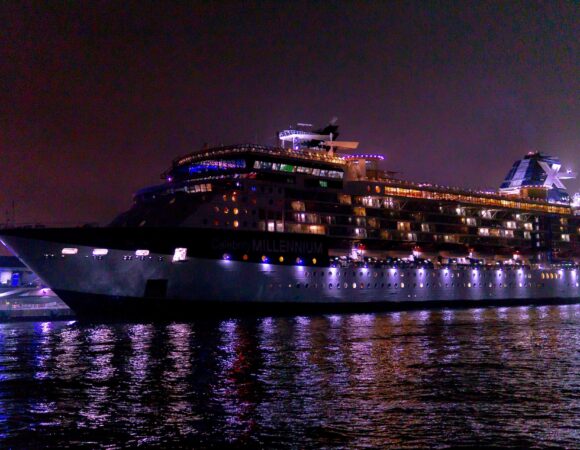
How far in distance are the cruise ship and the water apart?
323 inches

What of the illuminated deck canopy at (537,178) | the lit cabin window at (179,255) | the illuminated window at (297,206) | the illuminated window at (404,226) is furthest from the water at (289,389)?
the illuminated deck canopy at (537,178)

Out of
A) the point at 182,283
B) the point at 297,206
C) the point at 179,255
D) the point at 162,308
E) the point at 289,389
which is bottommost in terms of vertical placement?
the point at 289,389

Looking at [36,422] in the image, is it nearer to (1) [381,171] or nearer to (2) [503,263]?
(1) [381,171]

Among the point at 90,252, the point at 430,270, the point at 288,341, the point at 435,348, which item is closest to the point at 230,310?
the point at 90,252

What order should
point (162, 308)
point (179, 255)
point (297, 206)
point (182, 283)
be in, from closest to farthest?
1. point (179, 255)
2. point (162, 308)
3. point (182, 283)
4. point (297, 206)

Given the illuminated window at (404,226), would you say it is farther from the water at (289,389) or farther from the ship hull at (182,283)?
the water at (289,389)

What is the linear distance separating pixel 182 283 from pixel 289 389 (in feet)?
94.2

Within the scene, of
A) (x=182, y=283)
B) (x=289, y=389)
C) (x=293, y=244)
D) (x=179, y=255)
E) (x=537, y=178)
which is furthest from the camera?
(x=537, y=178)

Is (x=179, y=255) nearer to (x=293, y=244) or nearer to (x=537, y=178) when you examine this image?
(x=293, y=244)

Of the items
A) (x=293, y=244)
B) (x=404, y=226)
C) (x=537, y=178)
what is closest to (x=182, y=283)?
(x=293, y=244)

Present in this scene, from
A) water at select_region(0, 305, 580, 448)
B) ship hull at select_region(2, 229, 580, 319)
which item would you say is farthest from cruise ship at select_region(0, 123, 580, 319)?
water at select_region(0, 305, 580, 448)

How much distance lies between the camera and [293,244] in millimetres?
59500

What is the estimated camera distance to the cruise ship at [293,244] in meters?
50.7

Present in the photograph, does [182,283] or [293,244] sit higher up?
[293,244]
